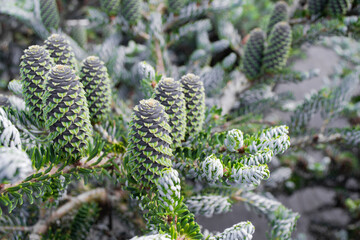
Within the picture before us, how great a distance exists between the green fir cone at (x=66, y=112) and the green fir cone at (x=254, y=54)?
71 cm

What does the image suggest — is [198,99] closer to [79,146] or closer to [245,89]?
[79,146]

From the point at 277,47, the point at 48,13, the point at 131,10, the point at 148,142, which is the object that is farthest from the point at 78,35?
the point at 148,142

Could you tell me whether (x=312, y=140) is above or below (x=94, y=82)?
below

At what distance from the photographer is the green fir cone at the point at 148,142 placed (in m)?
0.54

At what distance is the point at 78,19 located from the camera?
5.58ft

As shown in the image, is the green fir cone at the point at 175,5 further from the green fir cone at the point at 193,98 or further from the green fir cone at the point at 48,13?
the green fir cone at the point at 193,98

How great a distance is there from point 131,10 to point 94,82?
1.84 ft

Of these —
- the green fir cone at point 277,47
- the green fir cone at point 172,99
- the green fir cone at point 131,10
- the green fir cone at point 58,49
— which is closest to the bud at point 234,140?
the green fir cone at point 172,99

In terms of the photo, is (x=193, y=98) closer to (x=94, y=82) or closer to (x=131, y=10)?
(x=94, y=82)

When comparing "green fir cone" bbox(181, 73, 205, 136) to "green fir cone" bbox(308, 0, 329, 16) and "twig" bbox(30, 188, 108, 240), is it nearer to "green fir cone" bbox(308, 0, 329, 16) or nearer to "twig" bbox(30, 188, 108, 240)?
"twig" bbox(30, 188, 108, 240)

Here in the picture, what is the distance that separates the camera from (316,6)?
1145 mm

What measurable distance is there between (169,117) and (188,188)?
230 mm

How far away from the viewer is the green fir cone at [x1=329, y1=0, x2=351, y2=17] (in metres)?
1.07

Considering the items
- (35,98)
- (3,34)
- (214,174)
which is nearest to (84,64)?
(35,98)
